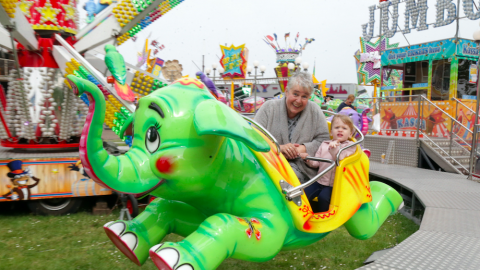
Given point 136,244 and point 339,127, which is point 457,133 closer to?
point 339,127

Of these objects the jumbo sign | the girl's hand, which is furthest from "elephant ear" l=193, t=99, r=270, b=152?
the jumbo sign

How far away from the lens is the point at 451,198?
4602mm

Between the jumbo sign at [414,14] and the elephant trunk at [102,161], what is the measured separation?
456 inches

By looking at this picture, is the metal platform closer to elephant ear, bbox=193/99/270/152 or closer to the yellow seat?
the yellow seat

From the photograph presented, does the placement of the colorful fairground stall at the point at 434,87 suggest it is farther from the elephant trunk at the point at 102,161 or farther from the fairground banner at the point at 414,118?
the elephant trunk at the point at 102,161

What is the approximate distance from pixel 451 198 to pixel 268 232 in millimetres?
3673

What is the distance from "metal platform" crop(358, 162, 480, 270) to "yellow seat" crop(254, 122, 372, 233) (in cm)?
35

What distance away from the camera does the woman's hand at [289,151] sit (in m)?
2.31

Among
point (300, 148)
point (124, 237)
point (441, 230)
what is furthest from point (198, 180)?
point (441, 230)

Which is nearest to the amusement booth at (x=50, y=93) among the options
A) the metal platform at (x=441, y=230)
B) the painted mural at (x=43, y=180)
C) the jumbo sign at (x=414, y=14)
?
the painted mural at (x=43, y=180)

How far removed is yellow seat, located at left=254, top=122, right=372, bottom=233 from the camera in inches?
79.6

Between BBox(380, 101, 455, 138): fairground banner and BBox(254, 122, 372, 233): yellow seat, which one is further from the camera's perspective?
BBox(380, 101, 455, 138): fairground banner

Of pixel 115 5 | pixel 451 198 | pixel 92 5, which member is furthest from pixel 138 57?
pixel 451 198

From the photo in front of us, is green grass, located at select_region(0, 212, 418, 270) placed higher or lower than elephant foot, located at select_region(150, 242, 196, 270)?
lower
